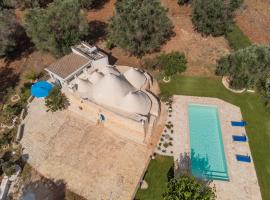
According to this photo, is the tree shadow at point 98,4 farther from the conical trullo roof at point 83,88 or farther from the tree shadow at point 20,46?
the conical trullo roof at point 83,88

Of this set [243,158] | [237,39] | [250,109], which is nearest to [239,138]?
[243,158]

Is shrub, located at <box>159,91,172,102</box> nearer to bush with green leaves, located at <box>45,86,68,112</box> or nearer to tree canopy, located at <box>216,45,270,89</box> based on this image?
tree canopy, located at <box>216,45,270,89</box>

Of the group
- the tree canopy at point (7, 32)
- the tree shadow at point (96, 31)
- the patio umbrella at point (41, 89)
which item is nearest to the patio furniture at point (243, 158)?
the patio umbrella at point (41, 89)

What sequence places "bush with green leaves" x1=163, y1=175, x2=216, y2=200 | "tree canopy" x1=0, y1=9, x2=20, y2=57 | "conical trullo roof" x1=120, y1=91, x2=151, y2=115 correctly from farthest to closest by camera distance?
"tree canopy" x1=0, y1=9, x2=20, y2=57, "conical trullo roof" x1=120, y1=91, x2=151, y2=115, "bush with green leaves" x1=163, y1=175, x2=216, y2=200

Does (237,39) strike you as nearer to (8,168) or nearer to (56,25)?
(56,25)

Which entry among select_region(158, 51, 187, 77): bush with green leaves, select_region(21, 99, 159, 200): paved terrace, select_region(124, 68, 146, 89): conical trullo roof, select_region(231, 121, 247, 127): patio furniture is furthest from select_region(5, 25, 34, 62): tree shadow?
select_region(231, 121, 247, 127): patio furniture
